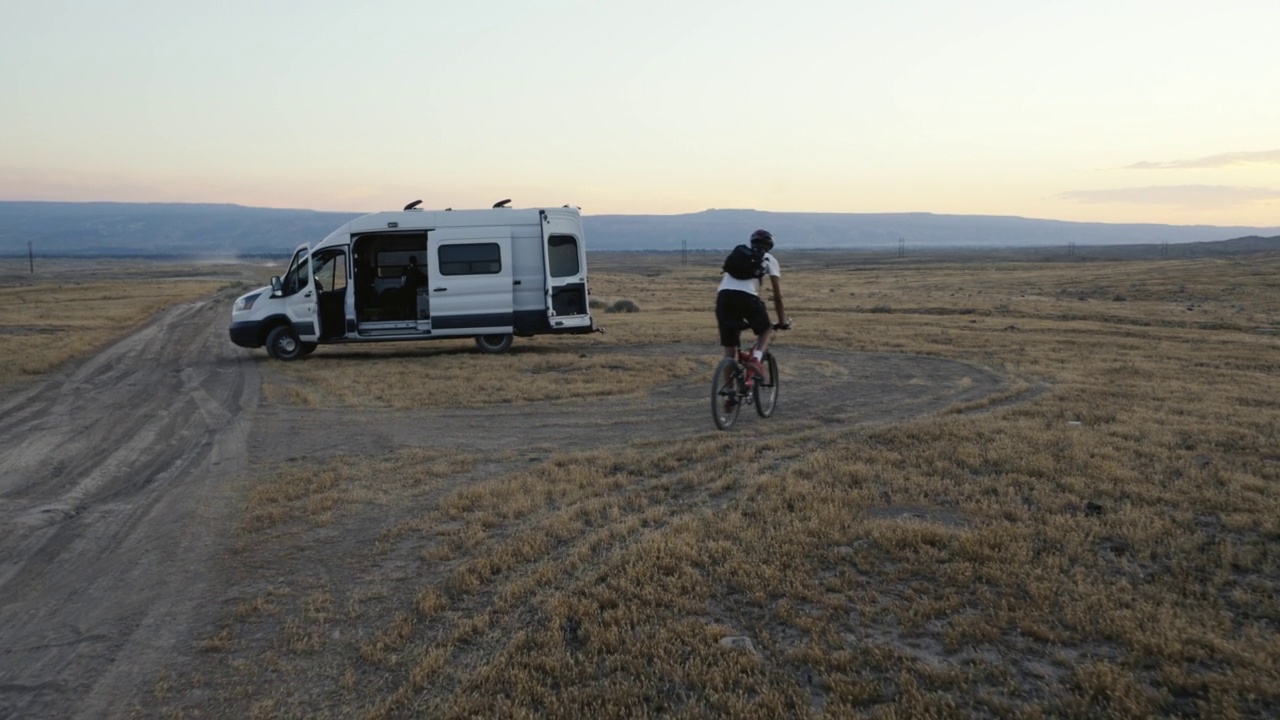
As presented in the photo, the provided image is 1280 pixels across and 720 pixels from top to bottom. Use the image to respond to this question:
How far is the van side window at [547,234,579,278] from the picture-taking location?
17891mm

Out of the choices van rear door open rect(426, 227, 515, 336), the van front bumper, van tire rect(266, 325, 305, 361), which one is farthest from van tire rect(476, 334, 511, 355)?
the van front bumper

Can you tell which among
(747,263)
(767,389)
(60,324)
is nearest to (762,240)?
(747,263)

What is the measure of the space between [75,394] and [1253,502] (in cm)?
1384

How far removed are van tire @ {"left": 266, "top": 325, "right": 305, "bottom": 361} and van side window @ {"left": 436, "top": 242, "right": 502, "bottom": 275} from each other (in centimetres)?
308

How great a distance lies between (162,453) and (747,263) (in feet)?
19.9

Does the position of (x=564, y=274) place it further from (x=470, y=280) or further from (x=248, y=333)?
(x=248, y=333)

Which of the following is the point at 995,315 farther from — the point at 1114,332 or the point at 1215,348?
the point at 1215,348

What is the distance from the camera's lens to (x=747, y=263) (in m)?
9.23

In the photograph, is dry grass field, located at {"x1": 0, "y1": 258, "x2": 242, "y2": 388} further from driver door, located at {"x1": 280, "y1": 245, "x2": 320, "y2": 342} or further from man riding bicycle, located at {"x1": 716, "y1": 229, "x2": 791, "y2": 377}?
man riding bicycle, located at {"x1": 716, "y1": 229, "x2": 791, "y2": 377}

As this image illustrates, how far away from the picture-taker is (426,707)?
3.85 m

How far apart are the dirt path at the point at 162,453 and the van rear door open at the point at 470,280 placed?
324 centimetres

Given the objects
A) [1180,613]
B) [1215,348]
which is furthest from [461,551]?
[1215,348]

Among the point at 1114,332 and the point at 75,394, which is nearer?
the point at 75,394

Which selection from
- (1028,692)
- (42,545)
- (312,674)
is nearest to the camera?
(1028,692)
